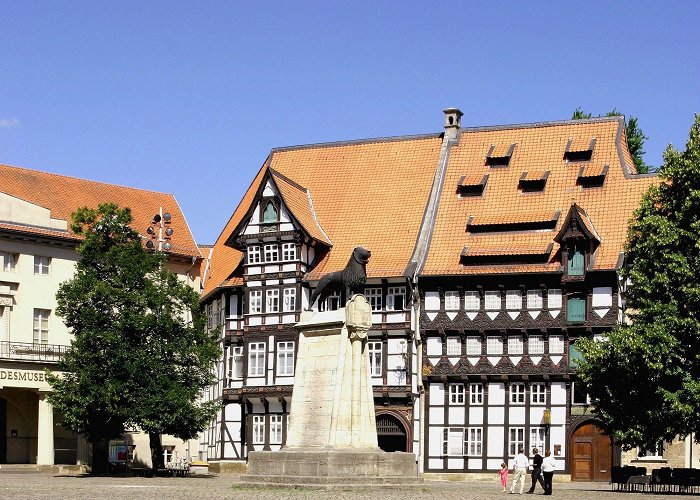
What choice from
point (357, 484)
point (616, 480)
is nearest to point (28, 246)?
point (616, 480)

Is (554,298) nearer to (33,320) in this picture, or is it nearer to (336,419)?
(33,320)

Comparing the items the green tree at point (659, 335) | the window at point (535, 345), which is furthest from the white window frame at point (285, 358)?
the green tree at point (659, 335)

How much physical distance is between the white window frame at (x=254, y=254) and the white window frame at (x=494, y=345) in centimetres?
1264

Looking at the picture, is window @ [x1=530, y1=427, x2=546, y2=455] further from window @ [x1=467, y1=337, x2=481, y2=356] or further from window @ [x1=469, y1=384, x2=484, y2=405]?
window @ [x1=467, y1=337, x2=481, y2=356]

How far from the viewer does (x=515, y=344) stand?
68875 mm

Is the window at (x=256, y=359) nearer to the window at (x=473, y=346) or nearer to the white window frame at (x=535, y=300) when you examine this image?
the window at (x=473, y=346)

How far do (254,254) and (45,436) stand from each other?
14025mm

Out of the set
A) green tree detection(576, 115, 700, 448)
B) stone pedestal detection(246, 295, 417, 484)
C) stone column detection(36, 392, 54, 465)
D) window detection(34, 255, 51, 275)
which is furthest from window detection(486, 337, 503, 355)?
stone pedestal detection(246, 295, 417, 484)

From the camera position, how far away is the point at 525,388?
2704 inches

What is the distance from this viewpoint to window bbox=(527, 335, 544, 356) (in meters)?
68.5

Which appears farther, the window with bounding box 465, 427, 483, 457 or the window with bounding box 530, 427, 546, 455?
the window with bounding box 465, 427, 483, 457

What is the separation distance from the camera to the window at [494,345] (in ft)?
227

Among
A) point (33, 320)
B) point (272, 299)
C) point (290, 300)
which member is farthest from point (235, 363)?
point (33, 320)

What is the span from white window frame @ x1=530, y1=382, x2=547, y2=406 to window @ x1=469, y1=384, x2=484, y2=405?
2.38 meters
